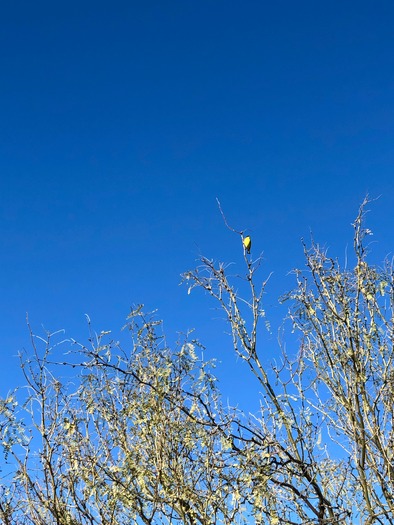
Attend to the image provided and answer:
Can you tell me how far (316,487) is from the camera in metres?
4.82

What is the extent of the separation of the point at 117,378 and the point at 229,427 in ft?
4.14

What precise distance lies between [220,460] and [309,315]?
1.61 m

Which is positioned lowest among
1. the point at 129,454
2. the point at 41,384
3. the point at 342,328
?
the point at 129,454

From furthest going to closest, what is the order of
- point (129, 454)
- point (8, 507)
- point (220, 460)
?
1. point (8, 507)
2. point (129, 454)
3. point (220, 460)

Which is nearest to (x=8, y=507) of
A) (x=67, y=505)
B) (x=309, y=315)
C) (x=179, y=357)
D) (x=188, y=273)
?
(x=67, y=505)

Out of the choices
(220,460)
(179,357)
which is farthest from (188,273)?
(220,460)

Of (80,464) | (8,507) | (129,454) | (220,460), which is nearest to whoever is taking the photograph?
(220,460)

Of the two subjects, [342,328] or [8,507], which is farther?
[8,507]

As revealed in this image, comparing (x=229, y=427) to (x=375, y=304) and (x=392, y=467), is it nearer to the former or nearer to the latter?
(x=392, y=467)

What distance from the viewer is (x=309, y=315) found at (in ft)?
18.2

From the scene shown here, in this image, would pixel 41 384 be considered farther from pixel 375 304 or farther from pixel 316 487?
pixel 375 304

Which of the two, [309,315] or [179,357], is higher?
[309,315]

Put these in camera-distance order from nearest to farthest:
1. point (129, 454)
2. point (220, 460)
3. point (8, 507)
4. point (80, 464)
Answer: point (220, 460)
point (129, 454)
point (80, 464)
point (8, 507)


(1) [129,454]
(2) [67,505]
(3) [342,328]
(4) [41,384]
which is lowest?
(2) [67,505]
